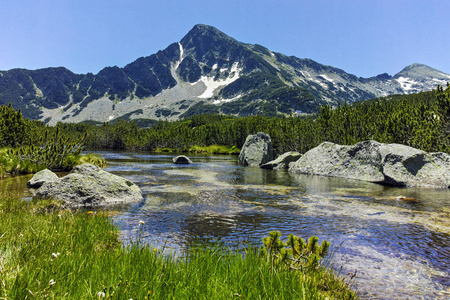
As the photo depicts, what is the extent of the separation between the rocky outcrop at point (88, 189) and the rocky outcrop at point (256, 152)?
36850 millimetres

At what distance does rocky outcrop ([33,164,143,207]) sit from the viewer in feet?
46.0

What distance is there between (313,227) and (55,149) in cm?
2712

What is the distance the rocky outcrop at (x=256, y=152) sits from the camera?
51.8 meters

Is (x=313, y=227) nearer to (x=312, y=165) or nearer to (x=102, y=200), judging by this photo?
(x=102, y=200)

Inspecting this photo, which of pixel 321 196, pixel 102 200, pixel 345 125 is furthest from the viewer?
pixel 345 125

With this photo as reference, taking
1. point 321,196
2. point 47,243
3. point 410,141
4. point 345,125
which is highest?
point 345,125

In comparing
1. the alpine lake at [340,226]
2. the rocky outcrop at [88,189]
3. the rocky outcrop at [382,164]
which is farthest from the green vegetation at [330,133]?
the rocky outcrop at [88,189]

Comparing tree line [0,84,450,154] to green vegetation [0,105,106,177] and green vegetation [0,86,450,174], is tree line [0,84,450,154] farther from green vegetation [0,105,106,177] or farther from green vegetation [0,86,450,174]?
green vegetation [0,105,106,177]

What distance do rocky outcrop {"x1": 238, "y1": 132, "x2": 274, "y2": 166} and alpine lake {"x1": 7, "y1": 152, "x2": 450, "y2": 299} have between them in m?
32.2

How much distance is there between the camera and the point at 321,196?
1845cm

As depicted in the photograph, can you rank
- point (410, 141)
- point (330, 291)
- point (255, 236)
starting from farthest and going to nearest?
point (410, 141)
point (255, 236)
point (330, 291)

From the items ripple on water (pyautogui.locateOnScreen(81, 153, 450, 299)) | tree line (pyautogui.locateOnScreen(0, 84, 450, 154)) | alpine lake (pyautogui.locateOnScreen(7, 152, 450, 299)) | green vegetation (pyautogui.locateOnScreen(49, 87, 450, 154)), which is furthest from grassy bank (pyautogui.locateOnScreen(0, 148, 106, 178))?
ripple on water (pyautogui.locateOnScreen(81, 153, 450, 299))

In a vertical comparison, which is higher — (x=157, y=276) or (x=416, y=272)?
(x=157, y=276)

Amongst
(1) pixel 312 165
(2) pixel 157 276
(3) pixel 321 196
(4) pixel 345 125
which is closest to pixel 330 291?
(2) pixel 157 276
